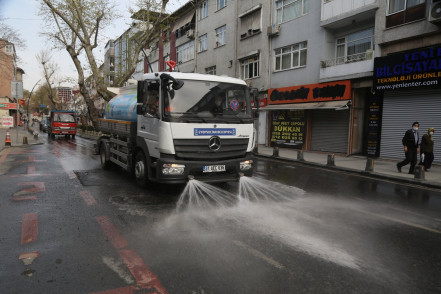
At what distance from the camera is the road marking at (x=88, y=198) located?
6043 millimetres

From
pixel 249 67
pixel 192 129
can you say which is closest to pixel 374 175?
pixel 192 129

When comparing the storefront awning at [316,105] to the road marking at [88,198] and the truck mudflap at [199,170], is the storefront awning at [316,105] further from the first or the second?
the road marking at [88,198]

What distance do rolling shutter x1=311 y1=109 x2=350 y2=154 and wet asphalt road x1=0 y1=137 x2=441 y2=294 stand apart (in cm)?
942

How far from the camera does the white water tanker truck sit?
604 centimetres

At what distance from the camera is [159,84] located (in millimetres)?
6383

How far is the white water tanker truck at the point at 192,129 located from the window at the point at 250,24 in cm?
1737

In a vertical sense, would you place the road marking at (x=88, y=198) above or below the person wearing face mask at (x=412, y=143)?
below

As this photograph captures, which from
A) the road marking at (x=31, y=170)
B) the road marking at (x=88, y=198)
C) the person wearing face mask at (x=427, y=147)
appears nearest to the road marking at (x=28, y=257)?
the road marking at (x=88, y=198)

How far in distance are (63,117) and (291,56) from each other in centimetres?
2158

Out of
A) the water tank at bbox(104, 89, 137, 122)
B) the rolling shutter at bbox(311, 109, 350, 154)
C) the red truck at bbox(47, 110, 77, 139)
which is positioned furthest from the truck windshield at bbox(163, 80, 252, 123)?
the red truck at bbox(47, 110, 77, 139)

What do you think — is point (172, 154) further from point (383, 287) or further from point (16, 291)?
point (383, 287)

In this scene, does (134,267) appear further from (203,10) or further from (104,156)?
(203,10)

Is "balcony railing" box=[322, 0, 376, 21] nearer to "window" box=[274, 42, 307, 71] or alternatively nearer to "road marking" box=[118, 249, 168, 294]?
"window" box=[274, 42, 307, 71]

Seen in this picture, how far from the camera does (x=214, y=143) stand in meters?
6.27
